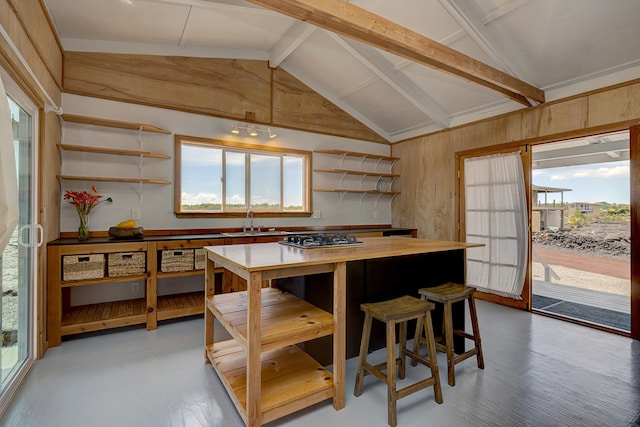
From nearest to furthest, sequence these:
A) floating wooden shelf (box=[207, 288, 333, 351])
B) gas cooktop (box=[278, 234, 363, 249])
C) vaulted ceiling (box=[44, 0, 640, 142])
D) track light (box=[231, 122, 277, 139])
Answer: floating wooden shelf (box=[207, 288, 333, 351]) < gas cooktop (box=[278, 234, 363, 249]) < vaulted ceiling (box=[44, 0, 640, 142]) < track light (box=[231, 122, 277, 139])

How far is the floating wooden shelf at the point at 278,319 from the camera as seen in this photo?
5.59ft

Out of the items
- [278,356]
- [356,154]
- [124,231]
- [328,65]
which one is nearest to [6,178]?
[278,356]

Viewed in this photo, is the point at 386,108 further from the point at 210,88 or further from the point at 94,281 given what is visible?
the point at 94,281

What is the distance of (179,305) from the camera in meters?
3.32

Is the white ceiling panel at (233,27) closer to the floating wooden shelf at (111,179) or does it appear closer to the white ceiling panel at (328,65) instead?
the white ceiling panel at (328,65)

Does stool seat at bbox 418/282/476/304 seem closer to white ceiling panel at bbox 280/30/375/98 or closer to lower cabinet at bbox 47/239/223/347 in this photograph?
lower cabinet at bbox 47/239/223/347

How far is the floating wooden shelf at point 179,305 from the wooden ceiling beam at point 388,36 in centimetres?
285

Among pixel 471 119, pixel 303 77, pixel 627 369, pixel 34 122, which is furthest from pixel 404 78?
pixel 34 122

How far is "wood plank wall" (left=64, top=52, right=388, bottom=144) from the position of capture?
10.9 feet

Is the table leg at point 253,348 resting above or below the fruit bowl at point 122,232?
below

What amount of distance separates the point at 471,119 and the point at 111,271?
182 inches

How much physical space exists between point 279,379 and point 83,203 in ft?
→ 8.63

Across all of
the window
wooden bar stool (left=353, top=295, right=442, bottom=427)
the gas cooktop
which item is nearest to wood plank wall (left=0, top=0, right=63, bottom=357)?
the window

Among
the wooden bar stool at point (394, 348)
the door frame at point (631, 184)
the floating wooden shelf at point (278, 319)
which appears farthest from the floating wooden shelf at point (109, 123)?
the door frame at point (631, 184)
